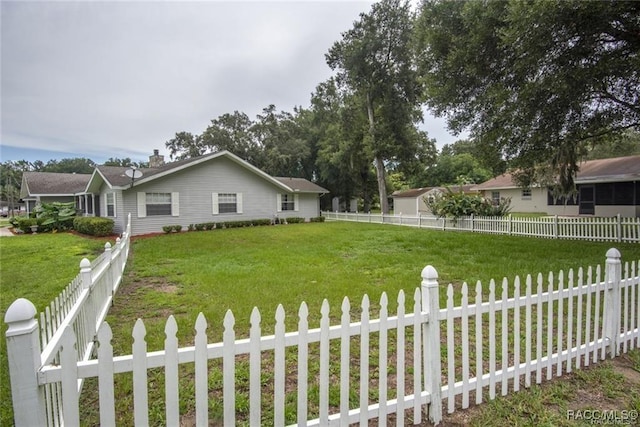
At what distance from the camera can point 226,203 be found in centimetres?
1934

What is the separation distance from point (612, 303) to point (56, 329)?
4825 mm

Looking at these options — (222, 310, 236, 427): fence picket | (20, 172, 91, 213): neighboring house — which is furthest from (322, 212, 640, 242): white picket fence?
(20, 172, 91, 213): neighboring house

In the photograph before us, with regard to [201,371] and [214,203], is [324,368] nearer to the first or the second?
[201,371]

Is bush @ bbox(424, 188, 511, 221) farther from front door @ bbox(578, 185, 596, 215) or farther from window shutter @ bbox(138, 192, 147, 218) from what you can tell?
window shutter @ bbox(138, 192, 147, 218)

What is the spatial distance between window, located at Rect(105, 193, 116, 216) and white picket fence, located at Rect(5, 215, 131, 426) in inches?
550

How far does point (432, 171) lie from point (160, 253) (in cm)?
4326

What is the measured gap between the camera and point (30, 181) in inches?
1006

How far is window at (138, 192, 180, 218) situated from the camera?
16453mm

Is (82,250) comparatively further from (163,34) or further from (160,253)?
(163,34)

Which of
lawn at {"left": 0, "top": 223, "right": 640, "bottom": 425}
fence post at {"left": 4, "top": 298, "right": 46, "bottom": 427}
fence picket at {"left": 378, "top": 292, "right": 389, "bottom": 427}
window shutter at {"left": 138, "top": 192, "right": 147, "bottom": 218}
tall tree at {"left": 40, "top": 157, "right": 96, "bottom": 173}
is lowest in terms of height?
lawn at {"left": 0, "top": 223, "right": 640, "bottom": 425}

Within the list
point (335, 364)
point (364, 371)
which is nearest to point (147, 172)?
point (335, 364)

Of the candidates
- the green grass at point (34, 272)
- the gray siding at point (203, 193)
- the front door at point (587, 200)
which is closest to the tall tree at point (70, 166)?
the gray siding at point (203, 193)

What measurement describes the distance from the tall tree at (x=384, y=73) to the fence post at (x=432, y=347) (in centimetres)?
2268

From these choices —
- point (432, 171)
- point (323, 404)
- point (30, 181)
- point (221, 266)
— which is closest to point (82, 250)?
point (221, 266)
